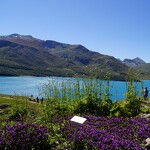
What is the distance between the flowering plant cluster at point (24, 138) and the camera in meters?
9.16

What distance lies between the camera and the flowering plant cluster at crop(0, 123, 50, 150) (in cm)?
916

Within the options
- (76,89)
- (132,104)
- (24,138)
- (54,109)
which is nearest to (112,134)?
(24,138)

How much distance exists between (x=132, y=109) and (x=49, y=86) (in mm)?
5623

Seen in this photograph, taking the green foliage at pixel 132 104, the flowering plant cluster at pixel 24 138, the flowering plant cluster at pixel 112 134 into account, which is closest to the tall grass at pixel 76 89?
the green foliage at pixel 132 104

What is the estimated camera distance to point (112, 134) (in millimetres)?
10797

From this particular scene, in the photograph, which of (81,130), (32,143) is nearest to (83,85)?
(81,130)

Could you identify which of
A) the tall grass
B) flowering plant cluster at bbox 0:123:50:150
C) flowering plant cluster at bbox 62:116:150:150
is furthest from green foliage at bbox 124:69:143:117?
flowering plant cluster at bbox 0:123:50:150

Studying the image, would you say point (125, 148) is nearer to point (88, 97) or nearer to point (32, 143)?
point (32, 143)

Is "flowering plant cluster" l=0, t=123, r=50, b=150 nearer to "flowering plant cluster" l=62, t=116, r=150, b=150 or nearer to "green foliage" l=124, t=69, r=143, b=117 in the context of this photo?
"flowering plant cluster" l=62, t=116, r=150, b=150

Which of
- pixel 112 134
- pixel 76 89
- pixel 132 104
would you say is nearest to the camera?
pixel 112 134

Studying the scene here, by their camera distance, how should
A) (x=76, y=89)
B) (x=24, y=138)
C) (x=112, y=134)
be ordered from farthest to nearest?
(x=76, y=89)
(x=112, y=134)
(x=24, y=138)

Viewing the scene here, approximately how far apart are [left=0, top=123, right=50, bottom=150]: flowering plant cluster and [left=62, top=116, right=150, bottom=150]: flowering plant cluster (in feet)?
3.26

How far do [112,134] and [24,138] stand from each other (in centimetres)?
310

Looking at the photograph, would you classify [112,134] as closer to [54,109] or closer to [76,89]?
[54,109]
